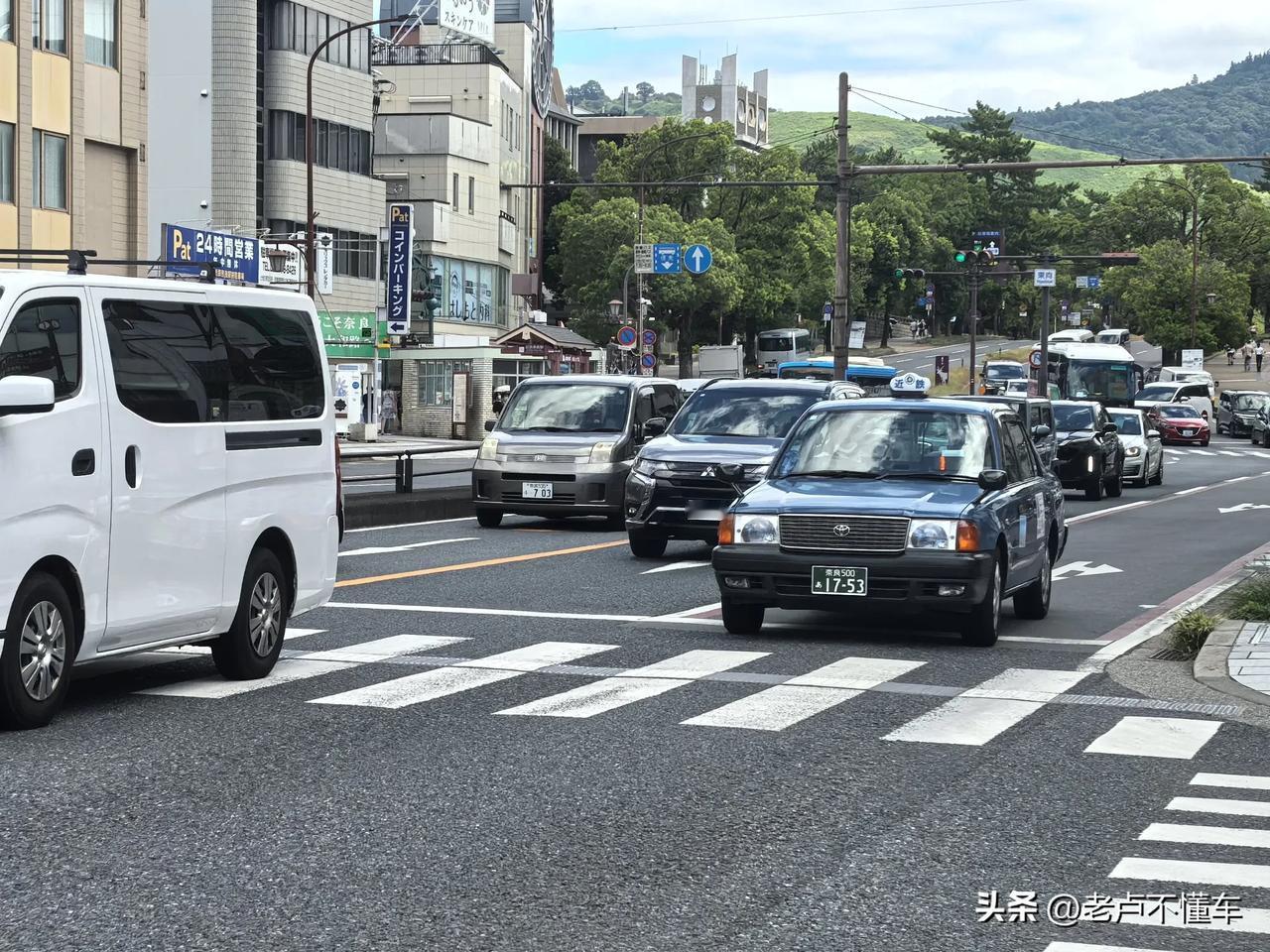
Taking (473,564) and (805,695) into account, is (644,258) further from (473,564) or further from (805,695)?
(805,695)

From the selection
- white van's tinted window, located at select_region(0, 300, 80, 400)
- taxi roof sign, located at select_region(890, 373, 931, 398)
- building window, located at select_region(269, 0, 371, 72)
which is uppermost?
building window, located at select_region(269, 0, 371, 72)

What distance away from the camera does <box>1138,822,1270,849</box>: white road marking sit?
682 centimetres

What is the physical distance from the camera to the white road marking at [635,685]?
9.63m

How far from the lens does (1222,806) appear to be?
7473mm

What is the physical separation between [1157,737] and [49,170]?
1420 inches

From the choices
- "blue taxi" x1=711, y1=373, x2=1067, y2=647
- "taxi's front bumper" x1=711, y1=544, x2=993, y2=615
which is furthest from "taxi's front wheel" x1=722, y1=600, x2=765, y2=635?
"taxi's front bumper" x1=711, y1=544, x2=993, y2=615

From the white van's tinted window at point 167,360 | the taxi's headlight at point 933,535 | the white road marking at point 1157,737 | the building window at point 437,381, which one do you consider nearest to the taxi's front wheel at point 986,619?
the taxi's headlight at point 933,535

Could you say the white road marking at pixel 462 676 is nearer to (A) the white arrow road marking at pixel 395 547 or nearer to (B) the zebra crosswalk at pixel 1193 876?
(B) the zebra crosswalk at pixel 1193 876

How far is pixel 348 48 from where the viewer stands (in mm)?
65875

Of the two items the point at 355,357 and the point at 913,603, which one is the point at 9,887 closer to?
the point at 913,603

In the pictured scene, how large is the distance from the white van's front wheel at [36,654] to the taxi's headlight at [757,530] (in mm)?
5104

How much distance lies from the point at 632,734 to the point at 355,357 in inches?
2218

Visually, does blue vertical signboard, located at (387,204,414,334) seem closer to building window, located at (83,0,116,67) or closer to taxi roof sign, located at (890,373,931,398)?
building window, located at (83,0,116,67)

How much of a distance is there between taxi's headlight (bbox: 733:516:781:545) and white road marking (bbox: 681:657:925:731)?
1103 mm
